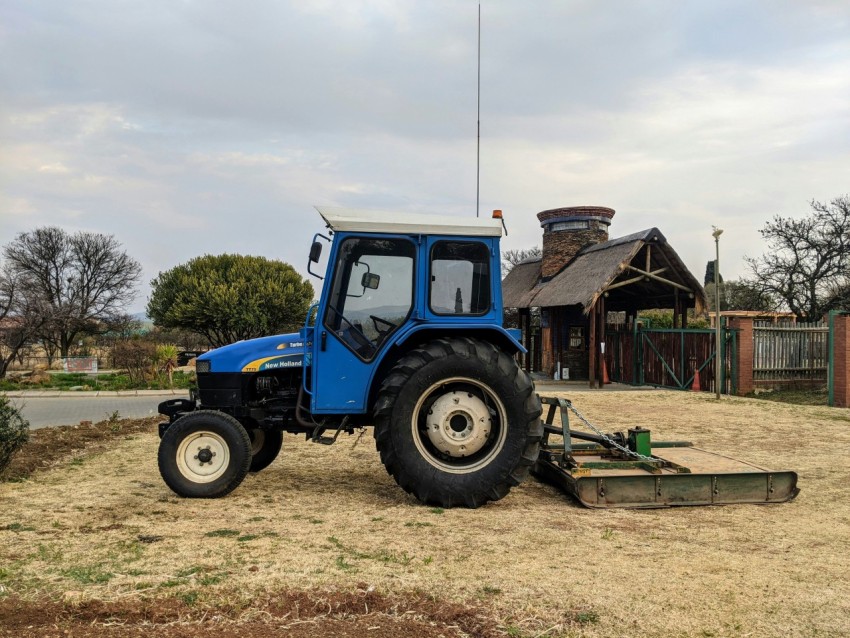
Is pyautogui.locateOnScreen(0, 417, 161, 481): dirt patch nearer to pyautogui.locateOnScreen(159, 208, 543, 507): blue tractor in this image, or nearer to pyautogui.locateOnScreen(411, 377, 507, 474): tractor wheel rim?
pyautogui.locateOnScreen(159, 208, 543, 507): blue tractor

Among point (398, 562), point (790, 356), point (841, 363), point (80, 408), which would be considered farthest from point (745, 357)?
point (398, 562)

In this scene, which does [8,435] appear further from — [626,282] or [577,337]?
[577,337]

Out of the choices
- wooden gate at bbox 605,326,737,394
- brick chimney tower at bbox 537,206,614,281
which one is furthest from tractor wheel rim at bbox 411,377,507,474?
brick chimney tower at bbox 537,206,614,281

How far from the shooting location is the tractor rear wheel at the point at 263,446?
24.1 ft

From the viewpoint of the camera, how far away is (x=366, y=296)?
6.11 m

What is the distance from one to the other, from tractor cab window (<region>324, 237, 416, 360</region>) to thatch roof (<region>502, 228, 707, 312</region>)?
47.2 feet

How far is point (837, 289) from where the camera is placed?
24.6 meters

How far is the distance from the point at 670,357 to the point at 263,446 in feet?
51.8

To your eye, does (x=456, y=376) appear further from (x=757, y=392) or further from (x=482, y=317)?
(x=757, y=392)

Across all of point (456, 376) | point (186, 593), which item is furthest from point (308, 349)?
point (186, 593)

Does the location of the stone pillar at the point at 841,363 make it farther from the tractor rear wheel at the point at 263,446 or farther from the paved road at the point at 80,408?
the paved road at the point at 80,408

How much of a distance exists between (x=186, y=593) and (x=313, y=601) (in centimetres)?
68

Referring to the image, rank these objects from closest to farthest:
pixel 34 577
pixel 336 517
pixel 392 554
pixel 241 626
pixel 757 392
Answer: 1. pixel 241 626
2. pixel 34 577
3. pixel 392 554
4. pixel 336 517
5. pixel 757 392

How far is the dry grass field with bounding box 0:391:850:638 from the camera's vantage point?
11.6ft
